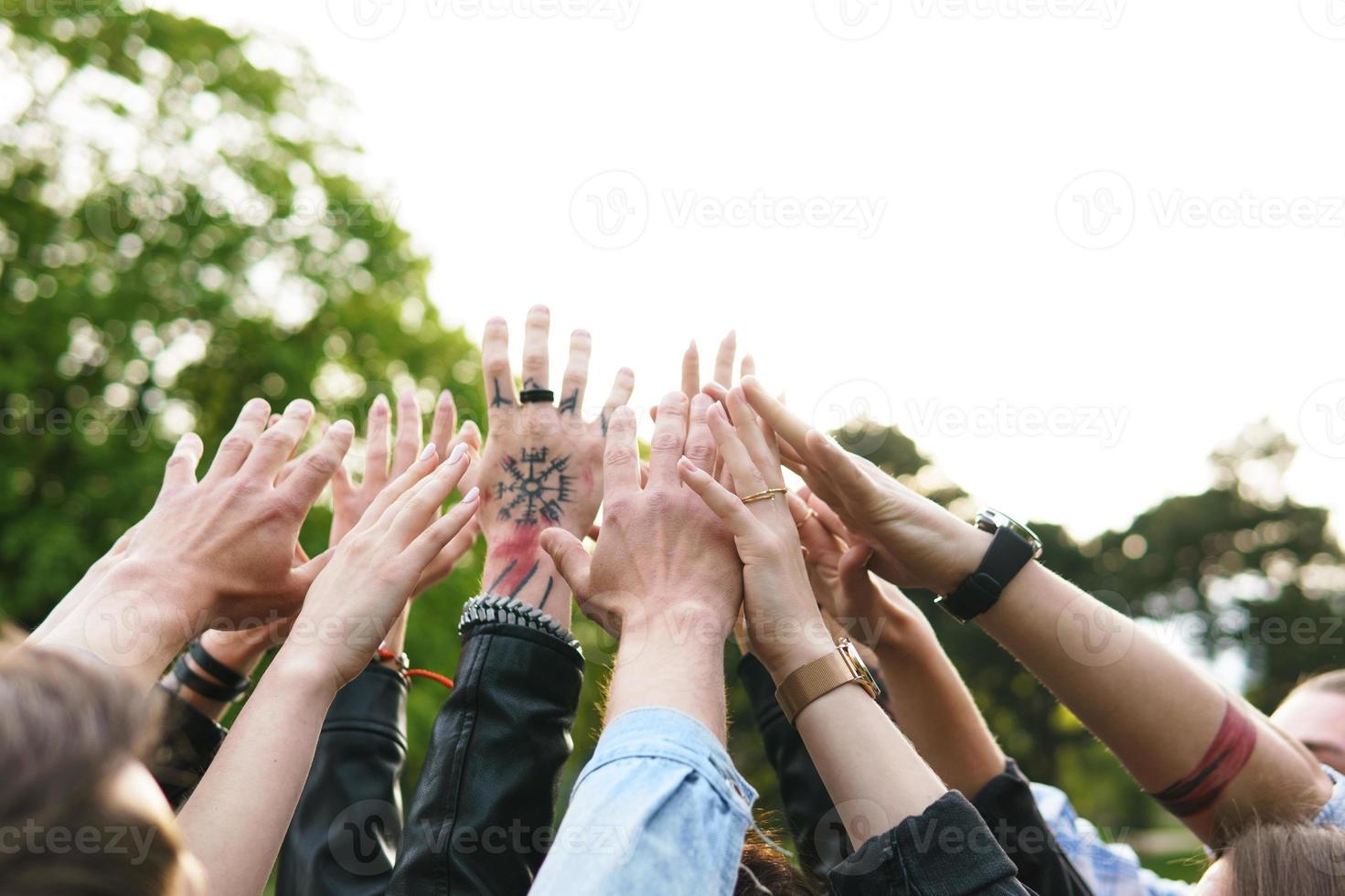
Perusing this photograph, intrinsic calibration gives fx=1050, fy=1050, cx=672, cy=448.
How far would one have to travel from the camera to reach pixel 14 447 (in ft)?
40.0

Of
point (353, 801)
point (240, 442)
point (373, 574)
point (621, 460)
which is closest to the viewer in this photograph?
point (373, 574)

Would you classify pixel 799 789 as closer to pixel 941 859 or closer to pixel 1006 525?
pixel 1006 525

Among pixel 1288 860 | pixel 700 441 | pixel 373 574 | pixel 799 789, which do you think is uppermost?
pixel 700 441

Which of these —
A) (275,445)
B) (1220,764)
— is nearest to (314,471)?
(275,445)

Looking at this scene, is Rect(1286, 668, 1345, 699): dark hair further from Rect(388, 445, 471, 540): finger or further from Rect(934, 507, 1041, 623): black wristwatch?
Rect(388, 445, 471, 540): finger

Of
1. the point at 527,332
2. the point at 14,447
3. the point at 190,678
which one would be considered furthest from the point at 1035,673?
the point at 14,447

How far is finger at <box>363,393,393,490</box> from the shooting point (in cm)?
309

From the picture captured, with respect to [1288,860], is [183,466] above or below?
above

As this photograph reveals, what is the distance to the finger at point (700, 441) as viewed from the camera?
7.79 feet

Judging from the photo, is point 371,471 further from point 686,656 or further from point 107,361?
point 107,361

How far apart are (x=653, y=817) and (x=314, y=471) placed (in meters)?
1.38

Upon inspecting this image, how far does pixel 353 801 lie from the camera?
2434 millimetres

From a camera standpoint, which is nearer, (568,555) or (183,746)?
(568,555)

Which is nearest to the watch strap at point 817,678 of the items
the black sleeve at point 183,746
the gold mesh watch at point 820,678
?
the gold mesh watch at point 820,678
